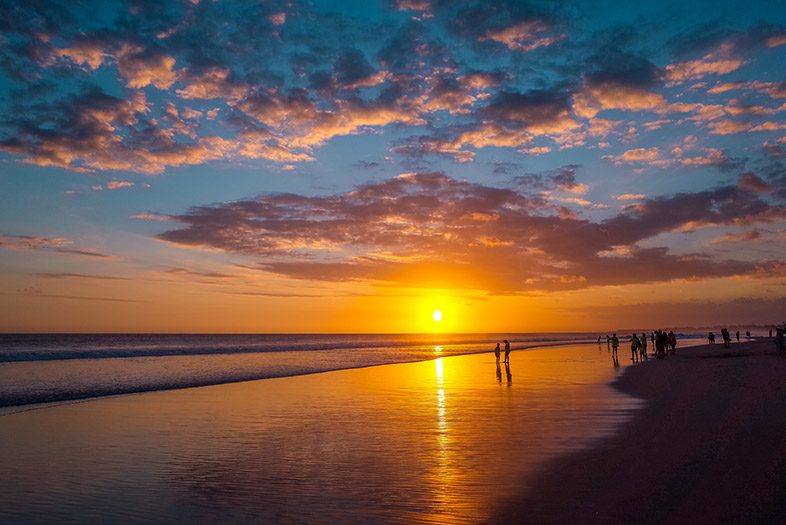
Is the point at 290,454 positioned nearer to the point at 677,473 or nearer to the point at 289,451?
the point at 289,451

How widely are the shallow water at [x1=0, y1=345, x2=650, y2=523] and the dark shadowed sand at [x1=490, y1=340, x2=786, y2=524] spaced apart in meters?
0.75

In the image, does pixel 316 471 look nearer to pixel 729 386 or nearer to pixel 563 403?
pixel 563 403

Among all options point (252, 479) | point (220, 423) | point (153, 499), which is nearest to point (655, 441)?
point (252, 479)

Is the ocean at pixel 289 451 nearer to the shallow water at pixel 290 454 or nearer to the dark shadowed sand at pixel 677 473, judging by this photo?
the shallow water at pixel 290 454

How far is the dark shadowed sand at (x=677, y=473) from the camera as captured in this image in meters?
7.98

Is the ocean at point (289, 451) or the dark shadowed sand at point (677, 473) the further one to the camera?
the ocean at point (289, 451)

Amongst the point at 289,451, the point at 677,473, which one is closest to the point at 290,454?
the point at 289,451

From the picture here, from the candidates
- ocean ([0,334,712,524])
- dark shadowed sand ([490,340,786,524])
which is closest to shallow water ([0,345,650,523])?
ocean ([0,334,712,524])

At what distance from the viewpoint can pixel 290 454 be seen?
13109 mm

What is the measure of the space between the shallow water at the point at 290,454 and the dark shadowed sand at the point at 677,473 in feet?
2.46

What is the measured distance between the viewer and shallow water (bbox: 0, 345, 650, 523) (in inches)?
360

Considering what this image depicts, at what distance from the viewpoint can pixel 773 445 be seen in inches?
454

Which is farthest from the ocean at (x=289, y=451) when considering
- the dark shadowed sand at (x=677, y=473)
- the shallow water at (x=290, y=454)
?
the dark shadowed sand at (x=677, y=473)

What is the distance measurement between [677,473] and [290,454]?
8.46 metres
